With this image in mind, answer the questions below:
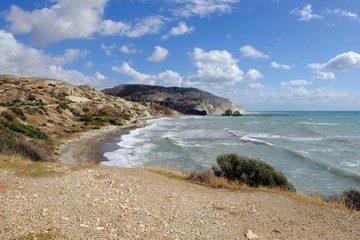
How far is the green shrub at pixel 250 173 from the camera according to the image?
1647cm

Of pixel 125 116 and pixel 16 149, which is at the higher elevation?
pixel 125 116

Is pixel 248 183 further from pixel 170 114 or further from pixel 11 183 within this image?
pixel 170 114

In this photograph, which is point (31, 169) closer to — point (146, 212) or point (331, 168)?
point (146, 212)

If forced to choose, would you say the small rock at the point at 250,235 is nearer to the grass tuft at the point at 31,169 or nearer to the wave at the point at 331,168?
the grass tuft at the point at 31,169

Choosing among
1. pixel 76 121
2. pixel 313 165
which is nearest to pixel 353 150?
pixel 313 165

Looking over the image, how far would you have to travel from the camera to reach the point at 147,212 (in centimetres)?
1028

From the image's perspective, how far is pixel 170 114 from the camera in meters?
178

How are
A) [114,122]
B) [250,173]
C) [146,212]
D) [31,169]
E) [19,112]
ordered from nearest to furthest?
[146,212] < [31,169] < [250,173] < [19,112] < [114,122]

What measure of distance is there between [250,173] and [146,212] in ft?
25.7

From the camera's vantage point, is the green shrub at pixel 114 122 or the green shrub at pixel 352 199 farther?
the green shrub at pixel 114 122

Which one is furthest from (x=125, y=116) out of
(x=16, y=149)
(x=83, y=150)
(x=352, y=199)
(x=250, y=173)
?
(x=352, y=199)

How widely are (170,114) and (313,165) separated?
14767 centimetres

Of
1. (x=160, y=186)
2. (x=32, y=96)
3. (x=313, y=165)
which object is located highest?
(x=32, y=96)

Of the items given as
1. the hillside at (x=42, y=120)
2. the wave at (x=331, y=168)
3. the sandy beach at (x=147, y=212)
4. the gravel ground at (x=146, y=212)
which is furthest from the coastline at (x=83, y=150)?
the wave at (x=331, y=168)
